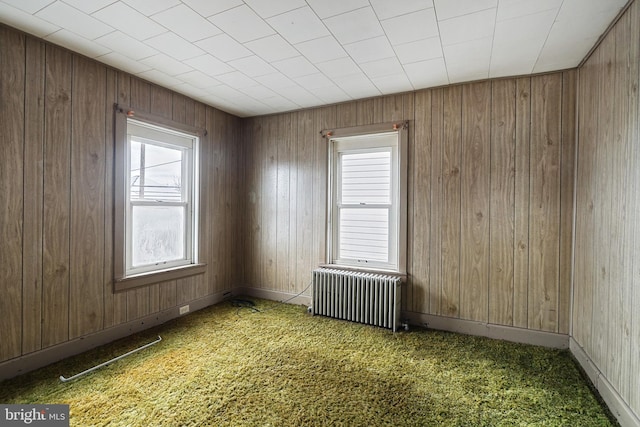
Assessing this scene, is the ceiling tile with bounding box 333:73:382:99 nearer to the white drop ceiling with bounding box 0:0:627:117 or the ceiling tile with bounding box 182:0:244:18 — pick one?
the white drop ceiling with bounding box 0:0:627:117

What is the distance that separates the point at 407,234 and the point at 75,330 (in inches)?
128

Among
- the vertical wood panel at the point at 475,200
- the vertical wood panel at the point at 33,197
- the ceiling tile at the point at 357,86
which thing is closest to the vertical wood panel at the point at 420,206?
the vertical wood panel at the point at 475,200

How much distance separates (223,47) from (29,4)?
118 cm

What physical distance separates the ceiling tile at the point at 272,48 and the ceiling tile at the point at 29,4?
125 cm

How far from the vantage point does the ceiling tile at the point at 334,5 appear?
189 centimetres

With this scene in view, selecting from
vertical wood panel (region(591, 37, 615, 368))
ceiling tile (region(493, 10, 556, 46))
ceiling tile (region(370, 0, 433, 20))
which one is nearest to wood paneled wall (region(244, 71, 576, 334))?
vertical wood panel (region(591, 37, 615, 368))

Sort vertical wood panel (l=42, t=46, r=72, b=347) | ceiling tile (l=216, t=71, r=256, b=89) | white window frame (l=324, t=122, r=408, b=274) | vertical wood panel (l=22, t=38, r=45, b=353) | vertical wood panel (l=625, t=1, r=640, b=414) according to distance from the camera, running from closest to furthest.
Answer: vertical wood panel (l=625, t=1, r=640, b=414)
vertical wood panel (l=22, t=38, r=45, b=353)
vertical wood panel (l=42, t=46, r=72, b=347)
ceiling tile (l=216, t=71, r=256, b=89)
white window frame (l=324, t=122, r=408, b=274)

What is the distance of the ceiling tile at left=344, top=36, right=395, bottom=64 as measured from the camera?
7.72 feet

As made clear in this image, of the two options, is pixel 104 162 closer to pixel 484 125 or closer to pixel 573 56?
pixel 484 125

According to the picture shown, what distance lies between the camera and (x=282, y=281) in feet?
13.7

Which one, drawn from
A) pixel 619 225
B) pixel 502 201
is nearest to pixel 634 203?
pixel 619 225

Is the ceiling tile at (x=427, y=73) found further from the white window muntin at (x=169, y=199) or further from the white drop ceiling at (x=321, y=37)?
the white window muntin at (x=169, y=199)

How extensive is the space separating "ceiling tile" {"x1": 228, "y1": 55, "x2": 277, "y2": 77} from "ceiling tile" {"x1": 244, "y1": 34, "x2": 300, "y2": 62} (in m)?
0.08

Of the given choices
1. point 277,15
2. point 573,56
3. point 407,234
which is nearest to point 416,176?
point 407,234
